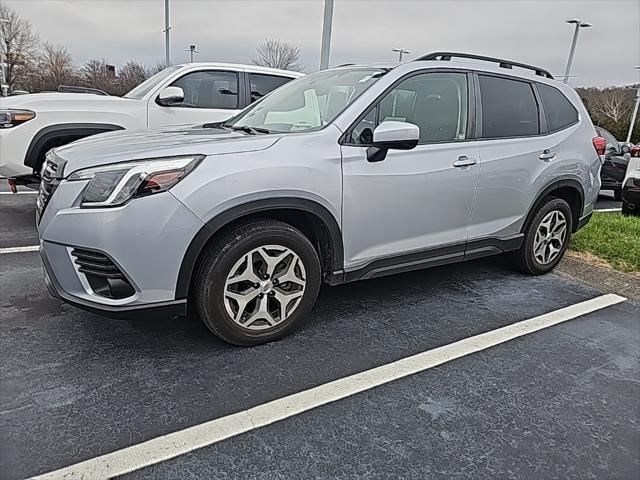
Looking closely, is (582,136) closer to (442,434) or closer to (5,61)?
(442,434)

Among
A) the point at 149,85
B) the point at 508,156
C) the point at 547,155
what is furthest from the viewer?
the point at 149,85

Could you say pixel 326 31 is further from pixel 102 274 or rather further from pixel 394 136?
pixel 102 274

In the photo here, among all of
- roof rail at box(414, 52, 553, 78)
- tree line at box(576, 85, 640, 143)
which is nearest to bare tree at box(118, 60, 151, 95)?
roof rail at box(414, 52, 553, 78)

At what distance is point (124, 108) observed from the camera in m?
5.78

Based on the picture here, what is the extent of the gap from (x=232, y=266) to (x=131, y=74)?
96.9ft

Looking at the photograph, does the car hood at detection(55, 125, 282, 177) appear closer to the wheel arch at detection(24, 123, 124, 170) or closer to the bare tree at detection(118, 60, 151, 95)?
the wheel arch at detection(24, 123, 124, 170)

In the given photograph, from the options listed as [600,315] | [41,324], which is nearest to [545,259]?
[600,315]

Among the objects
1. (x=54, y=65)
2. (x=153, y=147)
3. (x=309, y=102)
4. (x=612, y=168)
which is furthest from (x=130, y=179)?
(x=54, y=65)

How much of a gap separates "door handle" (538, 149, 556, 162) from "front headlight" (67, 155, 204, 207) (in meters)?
2.97

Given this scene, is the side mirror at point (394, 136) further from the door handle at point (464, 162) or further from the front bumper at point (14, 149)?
the front bumper at point (14, 149)

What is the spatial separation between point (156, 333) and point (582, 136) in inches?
158

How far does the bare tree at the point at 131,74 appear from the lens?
25428 millimetres

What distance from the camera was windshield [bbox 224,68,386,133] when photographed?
3.37 meters

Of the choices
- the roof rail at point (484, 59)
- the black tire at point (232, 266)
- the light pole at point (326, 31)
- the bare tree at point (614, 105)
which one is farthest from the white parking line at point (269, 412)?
the bare tree at point (614, 105)
